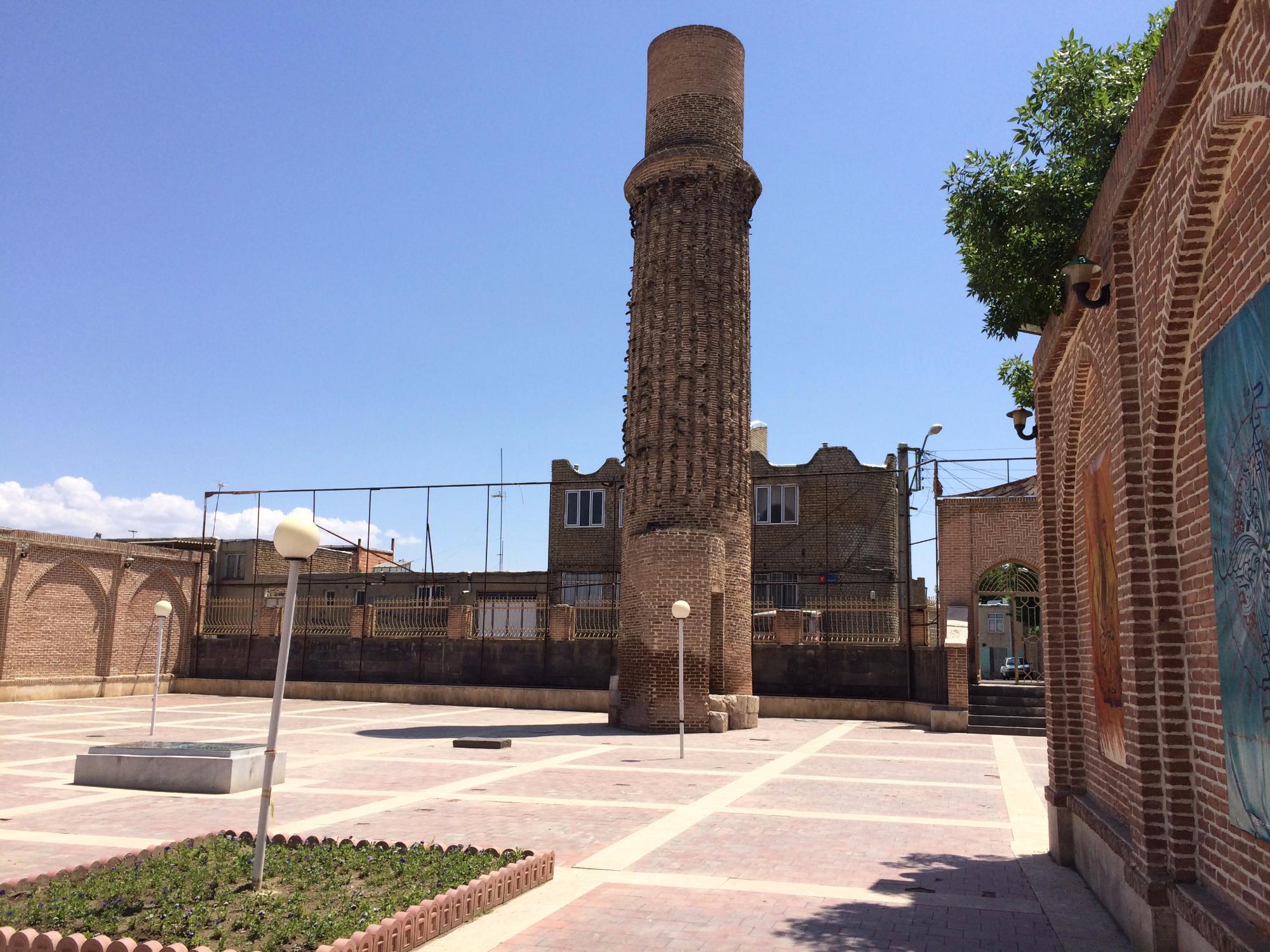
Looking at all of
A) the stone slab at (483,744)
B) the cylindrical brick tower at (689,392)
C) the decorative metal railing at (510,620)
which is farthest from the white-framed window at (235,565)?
the stone slab at (483,744)

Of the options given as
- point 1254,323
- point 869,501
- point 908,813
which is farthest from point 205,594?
point 1254,323

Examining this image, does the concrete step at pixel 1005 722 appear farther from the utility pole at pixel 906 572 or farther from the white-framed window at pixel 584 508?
the white-framed window at pixel 584 508

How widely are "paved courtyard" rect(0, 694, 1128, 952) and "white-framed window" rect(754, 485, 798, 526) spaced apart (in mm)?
16230

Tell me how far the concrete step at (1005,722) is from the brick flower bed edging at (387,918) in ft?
55.1

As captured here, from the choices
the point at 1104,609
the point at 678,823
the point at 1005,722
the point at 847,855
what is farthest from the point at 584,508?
the point at 1104,609

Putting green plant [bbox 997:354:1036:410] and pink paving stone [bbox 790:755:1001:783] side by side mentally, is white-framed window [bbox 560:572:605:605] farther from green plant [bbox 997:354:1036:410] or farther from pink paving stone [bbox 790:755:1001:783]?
green plant [bbox 997:354:1036:410]

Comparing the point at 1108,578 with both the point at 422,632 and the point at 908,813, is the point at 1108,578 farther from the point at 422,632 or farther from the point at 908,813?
the point at 422,632

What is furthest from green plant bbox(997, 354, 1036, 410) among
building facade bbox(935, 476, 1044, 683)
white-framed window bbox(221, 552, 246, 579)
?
white-framed window bbox(221, 552, 246, 579)

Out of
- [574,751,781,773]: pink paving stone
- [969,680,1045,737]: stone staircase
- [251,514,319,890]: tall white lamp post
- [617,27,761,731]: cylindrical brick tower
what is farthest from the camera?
[969,680,1045,737]: stone staircase

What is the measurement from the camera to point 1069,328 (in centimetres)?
826

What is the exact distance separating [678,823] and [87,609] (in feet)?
82.3

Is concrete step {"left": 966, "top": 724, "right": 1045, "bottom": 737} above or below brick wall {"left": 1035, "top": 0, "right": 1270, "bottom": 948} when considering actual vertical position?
below

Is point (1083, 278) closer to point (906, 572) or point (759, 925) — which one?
point (759, 925)

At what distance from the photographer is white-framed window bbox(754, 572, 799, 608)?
35562 mm
